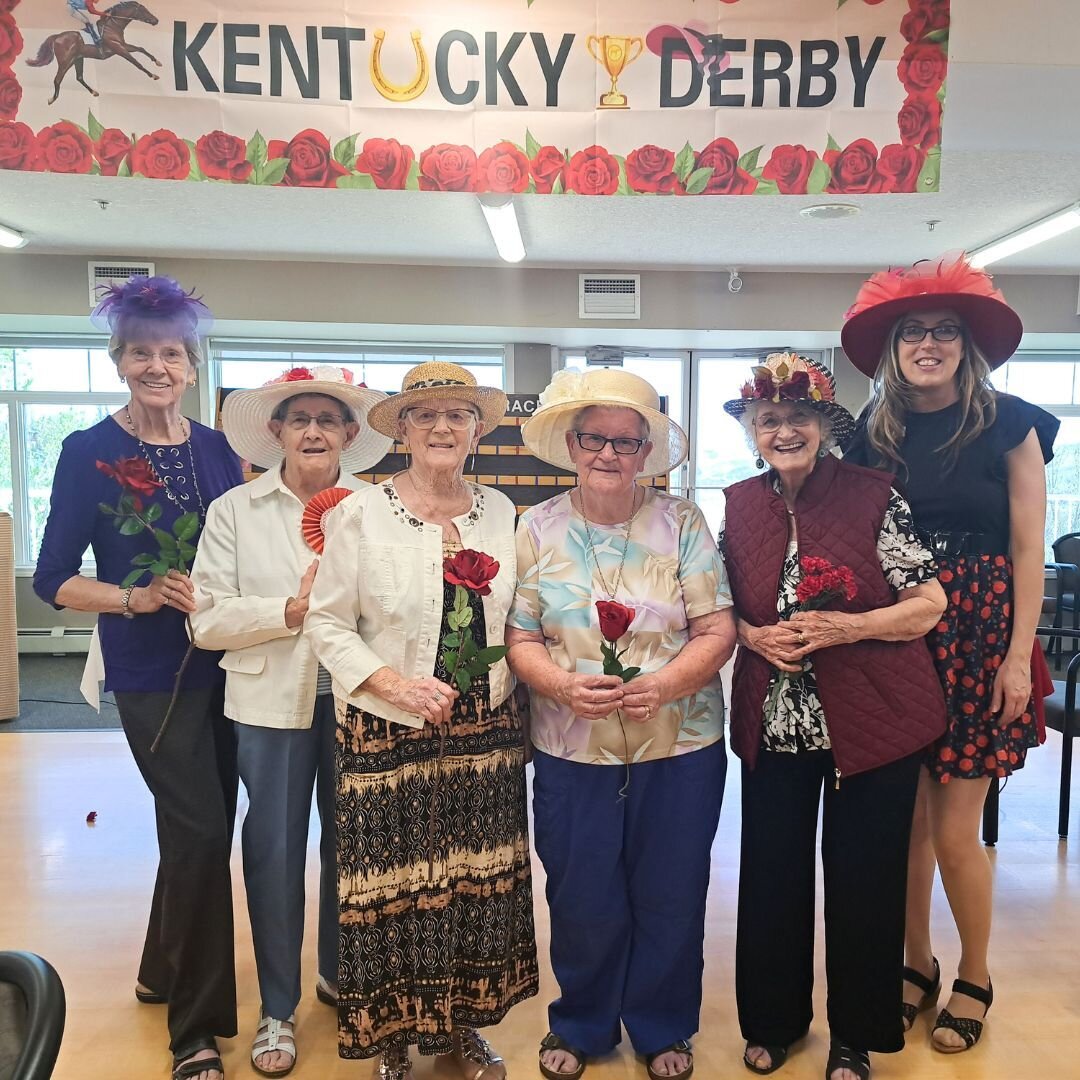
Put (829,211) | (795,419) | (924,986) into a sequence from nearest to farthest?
(795,419), (924,986), (829,211)

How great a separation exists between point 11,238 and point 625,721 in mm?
6527

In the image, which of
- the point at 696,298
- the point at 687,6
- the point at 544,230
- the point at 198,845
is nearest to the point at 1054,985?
the point at 198,845

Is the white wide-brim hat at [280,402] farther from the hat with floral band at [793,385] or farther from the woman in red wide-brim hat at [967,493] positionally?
the woman in red wide-brim hat at [967,493]

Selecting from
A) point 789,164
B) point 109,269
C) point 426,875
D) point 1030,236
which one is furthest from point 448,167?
point 109,269

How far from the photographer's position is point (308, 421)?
Answer: 2016 millimetres

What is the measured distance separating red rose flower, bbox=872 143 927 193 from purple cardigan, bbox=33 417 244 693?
1.87 m

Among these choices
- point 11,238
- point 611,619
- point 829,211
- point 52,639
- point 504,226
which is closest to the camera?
point 611,619

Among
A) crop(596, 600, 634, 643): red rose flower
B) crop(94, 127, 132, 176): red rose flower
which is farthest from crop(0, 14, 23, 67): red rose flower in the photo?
crop(596, 600, 634, 643): red rose flower

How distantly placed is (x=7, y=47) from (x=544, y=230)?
453 cm

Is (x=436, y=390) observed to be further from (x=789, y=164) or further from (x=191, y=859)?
(x=191, y=859)

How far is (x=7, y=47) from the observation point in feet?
5.93

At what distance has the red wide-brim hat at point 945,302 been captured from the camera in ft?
6.44

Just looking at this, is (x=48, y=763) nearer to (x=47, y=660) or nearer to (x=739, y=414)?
(x=47, y=660)

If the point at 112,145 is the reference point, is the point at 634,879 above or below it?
below
